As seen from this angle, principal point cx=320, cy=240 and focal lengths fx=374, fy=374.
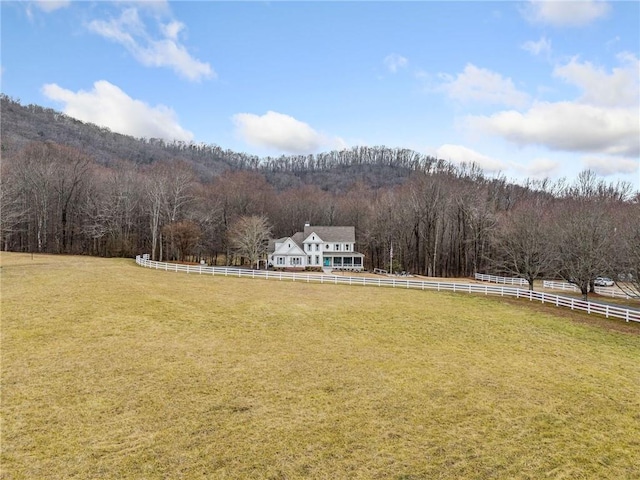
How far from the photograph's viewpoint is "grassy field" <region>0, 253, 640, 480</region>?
8.06m

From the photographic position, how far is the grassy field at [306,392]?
8062 mm

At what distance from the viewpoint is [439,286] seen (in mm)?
32062

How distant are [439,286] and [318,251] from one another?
24.6m

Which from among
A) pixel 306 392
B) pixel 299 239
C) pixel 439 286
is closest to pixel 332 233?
pixel 299 239

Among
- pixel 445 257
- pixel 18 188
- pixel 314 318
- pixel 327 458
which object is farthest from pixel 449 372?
pixel 18 188

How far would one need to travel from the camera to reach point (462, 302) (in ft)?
86.0

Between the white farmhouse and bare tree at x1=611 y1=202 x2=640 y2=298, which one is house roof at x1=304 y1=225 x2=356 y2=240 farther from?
bare tree at x1=611 y1=202 x2=640 y2=298

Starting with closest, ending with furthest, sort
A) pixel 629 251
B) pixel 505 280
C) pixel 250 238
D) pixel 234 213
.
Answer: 1. pixel 629 251
2. pixel 505 280
3. pixel 250 238
4. pixel 234 213

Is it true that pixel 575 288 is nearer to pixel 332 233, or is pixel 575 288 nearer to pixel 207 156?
pixel 332 233

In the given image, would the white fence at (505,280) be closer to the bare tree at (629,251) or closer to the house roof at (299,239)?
the bare tree at (629,251)

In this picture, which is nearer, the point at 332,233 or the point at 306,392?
the point at 306,392

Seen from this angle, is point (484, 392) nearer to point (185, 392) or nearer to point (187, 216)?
point (185, 392)

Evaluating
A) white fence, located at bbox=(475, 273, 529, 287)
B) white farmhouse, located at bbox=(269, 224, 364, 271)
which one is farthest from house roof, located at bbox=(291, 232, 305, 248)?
white fence, located at bbox=(475, 273, 529, 287)

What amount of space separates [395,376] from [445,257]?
48.9 metres
